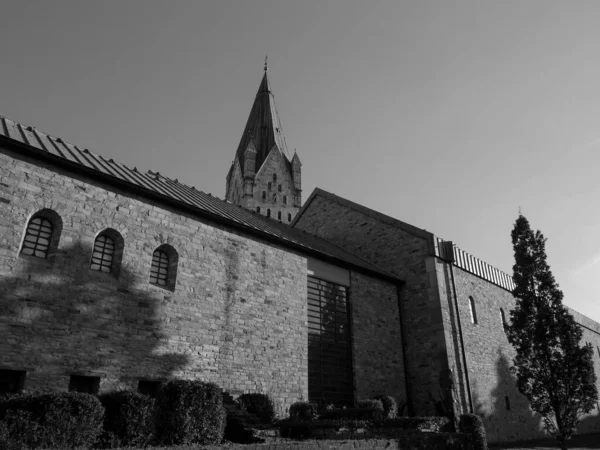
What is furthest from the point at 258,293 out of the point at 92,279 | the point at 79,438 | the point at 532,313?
the point at 532,313

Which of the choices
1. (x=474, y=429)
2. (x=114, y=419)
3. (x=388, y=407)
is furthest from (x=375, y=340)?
(x=114, y=419)

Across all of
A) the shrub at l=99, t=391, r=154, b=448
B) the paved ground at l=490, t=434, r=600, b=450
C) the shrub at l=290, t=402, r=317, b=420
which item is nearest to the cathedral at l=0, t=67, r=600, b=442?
the shrub at l=290, t=402, r=317, b=420

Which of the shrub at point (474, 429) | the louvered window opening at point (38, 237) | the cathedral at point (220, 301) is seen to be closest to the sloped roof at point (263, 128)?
the cathedral at point (220, 301)

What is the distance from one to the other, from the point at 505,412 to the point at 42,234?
66.4 feet

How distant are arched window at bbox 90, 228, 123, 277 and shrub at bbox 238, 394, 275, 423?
16.3 feet

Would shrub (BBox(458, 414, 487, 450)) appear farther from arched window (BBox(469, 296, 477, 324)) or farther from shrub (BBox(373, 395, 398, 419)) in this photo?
arched window (BBox(469, 296, 477, 324))

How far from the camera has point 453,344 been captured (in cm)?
1948

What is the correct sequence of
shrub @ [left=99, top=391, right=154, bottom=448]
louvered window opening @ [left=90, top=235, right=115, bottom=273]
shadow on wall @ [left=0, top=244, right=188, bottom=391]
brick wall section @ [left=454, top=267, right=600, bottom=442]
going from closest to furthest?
shrub @ [left=99, top=391, right=154, bottom=448], shadow on wall @ [left=0, top=244, right=188, bottom=391], louvered window opening @ [left=90, top=235, right=115, bottom=273], brick wall section @ [left=454, top=267, right=600, bottom=442]

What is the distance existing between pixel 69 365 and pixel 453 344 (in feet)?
48.7

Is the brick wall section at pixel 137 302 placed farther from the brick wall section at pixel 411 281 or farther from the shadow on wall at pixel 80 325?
the brick wall section at pixel 411 281

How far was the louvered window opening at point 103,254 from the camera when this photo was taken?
39.4 feet

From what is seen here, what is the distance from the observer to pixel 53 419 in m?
7.70

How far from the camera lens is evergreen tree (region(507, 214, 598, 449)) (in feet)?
59.6

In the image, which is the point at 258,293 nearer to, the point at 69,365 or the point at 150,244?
the point at 150,244
